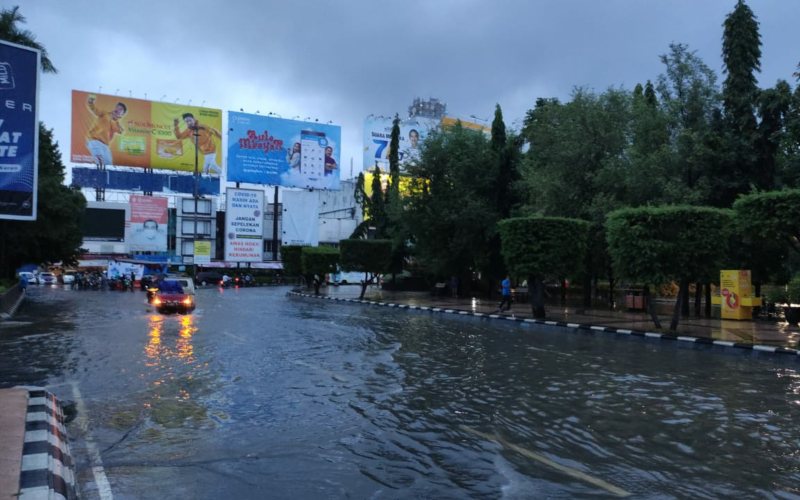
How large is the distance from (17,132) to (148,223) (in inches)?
1917

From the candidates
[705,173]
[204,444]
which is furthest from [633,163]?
[204,444]

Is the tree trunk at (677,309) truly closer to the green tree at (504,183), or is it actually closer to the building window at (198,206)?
the green tree at (504,183)

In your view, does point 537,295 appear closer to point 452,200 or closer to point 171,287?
point 452,200

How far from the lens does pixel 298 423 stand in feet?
23.9

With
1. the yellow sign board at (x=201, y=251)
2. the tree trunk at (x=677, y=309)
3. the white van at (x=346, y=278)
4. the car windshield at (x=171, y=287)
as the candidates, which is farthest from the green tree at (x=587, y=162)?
the yellow sign board at (x=201, y=251)

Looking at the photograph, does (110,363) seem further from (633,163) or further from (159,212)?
(159,212)

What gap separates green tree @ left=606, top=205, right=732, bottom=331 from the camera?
59.1 feet

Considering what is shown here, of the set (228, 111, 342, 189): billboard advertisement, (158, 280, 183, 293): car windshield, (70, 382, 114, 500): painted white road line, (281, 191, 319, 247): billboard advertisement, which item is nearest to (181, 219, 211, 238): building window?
(228, 111, 342, 189): billboard advertisement

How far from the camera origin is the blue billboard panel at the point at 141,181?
194 feet

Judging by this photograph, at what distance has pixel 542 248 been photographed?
75.9 feet

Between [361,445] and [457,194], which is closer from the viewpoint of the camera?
[361,445]

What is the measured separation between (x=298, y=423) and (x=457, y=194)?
29247mm

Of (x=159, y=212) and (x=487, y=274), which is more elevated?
(x=159, y=212)

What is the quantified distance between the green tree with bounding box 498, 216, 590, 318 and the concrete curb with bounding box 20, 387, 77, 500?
59.4ft
